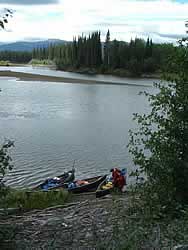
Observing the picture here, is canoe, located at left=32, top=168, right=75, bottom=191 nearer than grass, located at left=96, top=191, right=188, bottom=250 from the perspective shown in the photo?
No

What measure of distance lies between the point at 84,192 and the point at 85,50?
A: 341ft

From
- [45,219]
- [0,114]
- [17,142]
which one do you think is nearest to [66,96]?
[0,114]

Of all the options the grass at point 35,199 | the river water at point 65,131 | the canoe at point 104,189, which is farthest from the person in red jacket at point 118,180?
the river water at point 65,131

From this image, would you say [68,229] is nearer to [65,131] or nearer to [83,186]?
→ [83,186]

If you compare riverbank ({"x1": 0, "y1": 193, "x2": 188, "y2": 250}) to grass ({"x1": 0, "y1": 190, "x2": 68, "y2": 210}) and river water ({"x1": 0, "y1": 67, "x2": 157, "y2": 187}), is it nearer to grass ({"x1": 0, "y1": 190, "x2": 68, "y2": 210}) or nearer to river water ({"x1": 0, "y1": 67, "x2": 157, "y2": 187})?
grass ({"x1": 0, "y1": 190, "x2": 68, "y2": 210})

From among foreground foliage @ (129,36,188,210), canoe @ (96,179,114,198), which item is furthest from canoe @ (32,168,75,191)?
foreground foliage @ (129,36,188,210)

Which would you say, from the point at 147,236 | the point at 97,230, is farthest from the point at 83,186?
the point at 147,236

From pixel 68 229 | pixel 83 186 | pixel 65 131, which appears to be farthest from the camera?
pixel 65 131

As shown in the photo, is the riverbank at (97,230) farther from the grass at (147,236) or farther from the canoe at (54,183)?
the canoe at (54,183)

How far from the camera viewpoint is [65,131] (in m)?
30.6

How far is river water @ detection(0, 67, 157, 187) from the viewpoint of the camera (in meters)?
22.1

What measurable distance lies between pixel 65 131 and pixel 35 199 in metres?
16.5

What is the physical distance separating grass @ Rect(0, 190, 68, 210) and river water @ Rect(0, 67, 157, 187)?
419 centimetres

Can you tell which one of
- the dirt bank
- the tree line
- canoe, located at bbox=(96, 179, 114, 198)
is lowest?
canoe, located at bbox=(96, 179, 114, 198)
